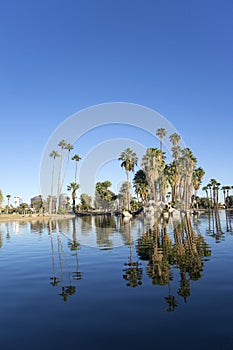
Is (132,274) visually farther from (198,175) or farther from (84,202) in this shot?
(84,202)

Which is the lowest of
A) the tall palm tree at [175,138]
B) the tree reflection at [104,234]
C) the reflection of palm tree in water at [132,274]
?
the tree reflection at [104,234]

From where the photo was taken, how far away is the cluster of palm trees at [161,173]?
260ft

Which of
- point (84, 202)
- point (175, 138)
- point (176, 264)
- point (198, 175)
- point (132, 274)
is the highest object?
point (175, 138)

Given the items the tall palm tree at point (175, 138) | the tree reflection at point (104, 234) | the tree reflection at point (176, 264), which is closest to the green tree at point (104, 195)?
the tall palm tree at point (175, 138)

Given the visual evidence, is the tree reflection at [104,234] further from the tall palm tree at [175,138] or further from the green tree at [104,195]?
the green tree at [104,195]

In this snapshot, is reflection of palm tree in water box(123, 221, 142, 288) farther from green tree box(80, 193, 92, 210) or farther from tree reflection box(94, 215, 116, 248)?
green tree box(80, 193, 92, 210)

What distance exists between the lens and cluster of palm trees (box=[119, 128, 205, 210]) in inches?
3123

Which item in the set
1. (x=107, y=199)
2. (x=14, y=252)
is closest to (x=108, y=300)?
(x=14, y=252)

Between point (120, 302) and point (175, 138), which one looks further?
point (175, 138)

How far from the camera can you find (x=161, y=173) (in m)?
79.9

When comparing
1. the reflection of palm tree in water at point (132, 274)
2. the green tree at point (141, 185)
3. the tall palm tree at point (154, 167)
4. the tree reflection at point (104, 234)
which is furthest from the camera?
the green tree at point (141, 185)

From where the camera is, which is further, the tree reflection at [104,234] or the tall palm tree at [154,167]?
the tall palm tree at [154,167]

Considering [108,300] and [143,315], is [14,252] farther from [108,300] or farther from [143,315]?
[143,315]

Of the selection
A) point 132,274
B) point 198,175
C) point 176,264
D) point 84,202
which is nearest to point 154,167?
point 198,175
